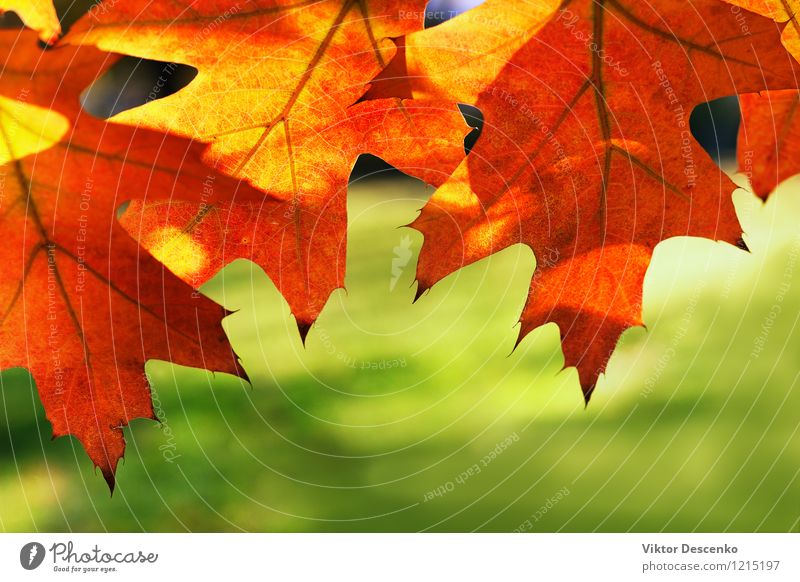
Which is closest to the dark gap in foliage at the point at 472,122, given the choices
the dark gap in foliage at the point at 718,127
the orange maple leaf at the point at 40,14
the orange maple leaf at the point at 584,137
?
the orange maple leaf at the point at 584,137

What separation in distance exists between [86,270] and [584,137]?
69cm

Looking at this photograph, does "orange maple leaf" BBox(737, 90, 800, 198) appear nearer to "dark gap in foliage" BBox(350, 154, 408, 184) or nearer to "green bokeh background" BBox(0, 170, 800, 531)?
"green bokeh background" BBox(0, 170, 800, 531)

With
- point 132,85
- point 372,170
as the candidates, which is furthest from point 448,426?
Answer: point 132,85

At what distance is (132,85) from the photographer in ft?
3.08

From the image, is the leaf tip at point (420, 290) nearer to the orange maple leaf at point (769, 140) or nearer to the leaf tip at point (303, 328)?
the leaf tip at point (303, 328)

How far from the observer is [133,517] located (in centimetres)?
100

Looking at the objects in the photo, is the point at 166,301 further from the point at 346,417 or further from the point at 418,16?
the point at 418,16

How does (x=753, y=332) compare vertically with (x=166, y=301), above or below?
above

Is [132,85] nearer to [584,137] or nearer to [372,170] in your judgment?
[372,170]

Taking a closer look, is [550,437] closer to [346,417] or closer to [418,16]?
[346,417]

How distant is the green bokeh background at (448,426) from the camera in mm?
994

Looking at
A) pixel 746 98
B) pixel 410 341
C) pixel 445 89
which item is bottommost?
pixel 410 341

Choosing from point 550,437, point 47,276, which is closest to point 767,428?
point 550,437
